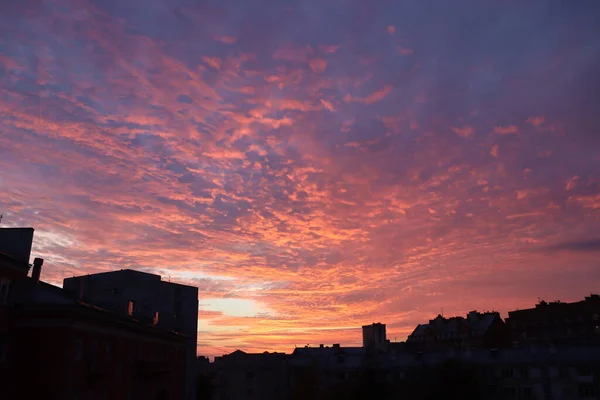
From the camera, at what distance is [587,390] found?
2813 inches

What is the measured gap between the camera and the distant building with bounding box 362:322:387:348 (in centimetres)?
13612

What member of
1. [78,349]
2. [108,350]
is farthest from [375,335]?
[78,349]

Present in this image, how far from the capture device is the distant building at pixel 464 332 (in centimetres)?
12338

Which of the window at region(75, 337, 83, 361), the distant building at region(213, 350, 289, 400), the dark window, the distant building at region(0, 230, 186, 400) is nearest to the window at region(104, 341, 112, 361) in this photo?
the distant building at region(0, 230, 186, 400)

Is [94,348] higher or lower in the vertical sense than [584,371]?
higher

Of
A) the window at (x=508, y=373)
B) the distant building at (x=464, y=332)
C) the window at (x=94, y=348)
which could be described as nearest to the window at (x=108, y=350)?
the window at (x=94, y=348)

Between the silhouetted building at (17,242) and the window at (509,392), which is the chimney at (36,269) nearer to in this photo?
the silhouetted building at (17,242)

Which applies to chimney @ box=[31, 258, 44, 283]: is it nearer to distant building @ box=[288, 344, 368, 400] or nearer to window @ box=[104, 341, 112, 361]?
window @ box=[104, 341, 112, 361]

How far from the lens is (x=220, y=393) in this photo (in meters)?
103

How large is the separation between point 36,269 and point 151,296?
148 feet

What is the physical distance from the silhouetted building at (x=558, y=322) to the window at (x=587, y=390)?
36.9 m

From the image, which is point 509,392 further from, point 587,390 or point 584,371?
point 584,371

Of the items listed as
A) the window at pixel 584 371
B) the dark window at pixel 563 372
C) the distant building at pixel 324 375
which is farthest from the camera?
the distant building at pixel 324 375

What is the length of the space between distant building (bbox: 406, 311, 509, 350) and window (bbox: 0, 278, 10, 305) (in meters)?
114
